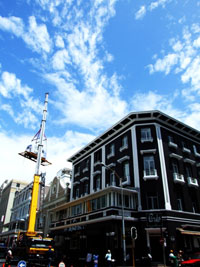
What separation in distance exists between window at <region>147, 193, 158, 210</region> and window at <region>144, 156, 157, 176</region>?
2581mm

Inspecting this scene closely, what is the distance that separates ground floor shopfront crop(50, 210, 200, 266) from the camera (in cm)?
2481

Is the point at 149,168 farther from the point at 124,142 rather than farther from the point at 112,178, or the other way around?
the point at 112,178

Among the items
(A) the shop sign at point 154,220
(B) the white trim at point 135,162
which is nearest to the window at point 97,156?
(B) the white trim at point 135,162

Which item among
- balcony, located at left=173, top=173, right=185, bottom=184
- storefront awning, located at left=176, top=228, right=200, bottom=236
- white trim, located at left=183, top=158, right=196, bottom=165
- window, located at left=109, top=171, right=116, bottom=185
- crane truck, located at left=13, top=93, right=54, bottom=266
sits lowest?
crane truck, located at left=13, top=93, right=54, bottom=266

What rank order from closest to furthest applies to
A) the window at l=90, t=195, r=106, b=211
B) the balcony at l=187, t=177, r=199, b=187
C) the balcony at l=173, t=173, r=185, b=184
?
the window at l=90, t=195, r=106, b=211 → the balcony at l=173, t=173, r=185, b=184 → the balcony at l=187, t=177, r=199, b=187

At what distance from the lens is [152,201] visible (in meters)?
27.7

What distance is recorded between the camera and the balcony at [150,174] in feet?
92.6

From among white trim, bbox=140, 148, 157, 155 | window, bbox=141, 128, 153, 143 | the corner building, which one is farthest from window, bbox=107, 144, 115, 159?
white trim, bbox=140, 148, 157, 155

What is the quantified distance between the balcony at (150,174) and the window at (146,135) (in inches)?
173

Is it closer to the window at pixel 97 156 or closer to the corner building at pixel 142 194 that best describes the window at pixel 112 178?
the corner building at pixel 142 194

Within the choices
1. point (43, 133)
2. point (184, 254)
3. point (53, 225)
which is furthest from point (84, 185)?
point (184, 254)

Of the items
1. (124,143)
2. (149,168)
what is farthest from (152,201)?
(124,143)

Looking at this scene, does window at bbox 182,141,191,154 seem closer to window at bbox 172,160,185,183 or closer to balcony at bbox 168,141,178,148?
balcony at bbox 168,141,178,148

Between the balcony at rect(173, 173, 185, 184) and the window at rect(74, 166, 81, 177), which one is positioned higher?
the window at rect(74, 166, 81, 177)
